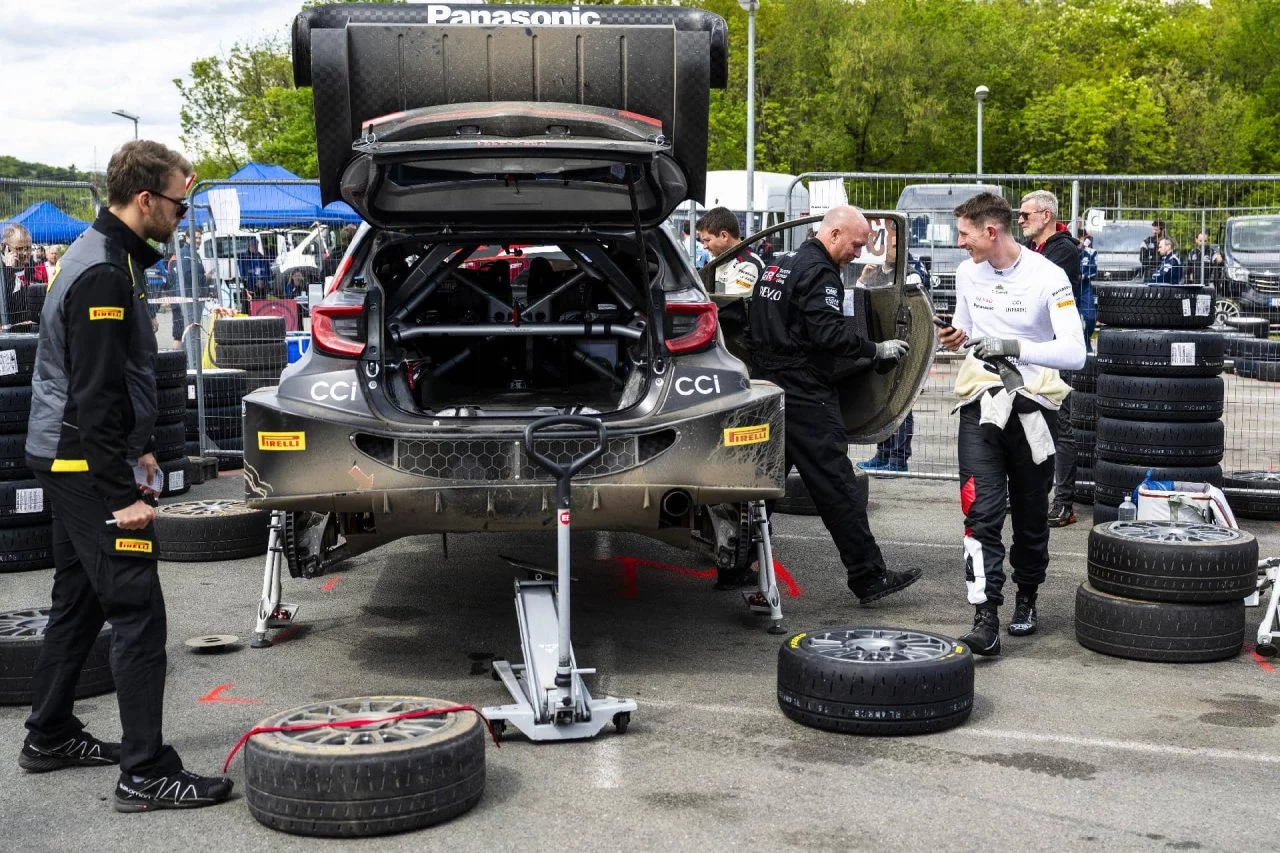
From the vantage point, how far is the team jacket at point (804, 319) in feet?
22.9

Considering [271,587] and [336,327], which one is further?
[271,587]

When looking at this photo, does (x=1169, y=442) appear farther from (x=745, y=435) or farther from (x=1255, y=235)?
(x=1255, y=235)

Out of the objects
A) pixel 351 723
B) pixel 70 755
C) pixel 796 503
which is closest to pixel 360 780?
pixel 351 723

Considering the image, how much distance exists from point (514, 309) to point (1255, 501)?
18.1 feet

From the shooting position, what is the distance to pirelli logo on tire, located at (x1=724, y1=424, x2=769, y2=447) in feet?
18.9

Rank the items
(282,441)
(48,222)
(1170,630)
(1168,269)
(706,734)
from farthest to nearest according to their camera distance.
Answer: (48,222) < (1168,269) < (1170,630) < (282,441) < (706,734)

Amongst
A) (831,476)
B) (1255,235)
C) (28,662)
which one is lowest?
(28,662)

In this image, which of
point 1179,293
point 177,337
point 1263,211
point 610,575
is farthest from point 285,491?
point 1263,211

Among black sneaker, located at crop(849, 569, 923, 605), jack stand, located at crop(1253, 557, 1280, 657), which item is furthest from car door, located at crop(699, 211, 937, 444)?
jack stand, located at crop(1253, 557, 1280, 657)

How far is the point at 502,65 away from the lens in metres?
6.32

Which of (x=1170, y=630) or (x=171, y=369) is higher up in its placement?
(x=171, y=369)

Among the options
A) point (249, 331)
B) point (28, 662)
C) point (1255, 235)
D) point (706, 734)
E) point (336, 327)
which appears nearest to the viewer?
point (706, 734)

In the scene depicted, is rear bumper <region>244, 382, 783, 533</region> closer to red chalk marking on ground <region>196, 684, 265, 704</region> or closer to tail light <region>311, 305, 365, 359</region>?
tail light <region>311, 305, 365, 359</region>

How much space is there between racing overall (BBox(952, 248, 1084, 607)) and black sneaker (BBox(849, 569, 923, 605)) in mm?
740
